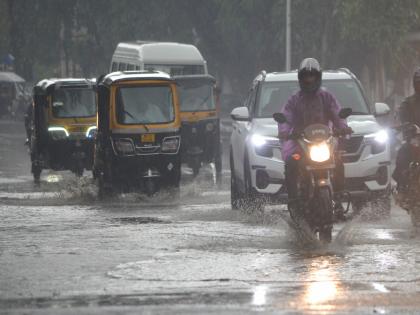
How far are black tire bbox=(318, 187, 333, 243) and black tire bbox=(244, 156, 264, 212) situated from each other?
446cm

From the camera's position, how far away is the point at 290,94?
18.5m

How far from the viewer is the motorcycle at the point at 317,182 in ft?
42.0

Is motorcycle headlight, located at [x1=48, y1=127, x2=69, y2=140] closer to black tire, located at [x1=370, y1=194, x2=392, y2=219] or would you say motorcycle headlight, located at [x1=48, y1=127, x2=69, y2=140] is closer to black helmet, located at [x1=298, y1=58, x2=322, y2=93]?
black tire, located at [x1=370, y1=194, x2=392, y2=219]

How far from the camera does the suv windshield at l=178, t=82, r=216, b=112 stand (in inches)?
1205

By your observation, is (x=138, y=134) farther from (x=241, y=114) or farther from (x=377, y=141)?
(x=377, y=141)

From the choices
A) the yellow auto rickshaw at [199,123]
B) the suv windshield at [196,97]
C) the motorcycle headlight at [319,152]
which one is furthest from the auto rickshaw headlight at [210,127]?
the motorcycle headlight at [319,152]

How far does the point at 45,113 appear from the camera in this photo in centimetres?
2917

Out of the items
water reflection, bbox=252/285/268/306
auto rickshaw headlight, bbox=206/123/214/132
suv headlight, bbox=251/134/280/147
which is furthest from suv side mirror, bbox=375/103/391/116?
auto rickshaw headlight, bbox=206/123/214/132

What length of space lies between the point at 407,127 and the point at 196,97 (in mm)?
16021

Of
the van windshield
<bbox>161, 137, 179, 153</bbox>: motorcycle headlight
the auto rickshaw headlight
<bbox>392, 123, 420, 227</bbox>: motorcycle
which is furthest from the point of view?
the van windshield

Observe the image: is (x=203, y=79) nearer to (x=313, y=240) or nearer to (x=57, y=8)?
(x=313, y=240)

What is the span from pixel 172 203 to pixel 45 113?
901 cm

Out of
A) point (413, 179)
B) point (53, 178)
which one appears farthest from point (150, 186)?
point (53, 178)

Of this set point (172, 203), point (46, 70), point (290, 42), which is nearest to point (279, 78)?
point (172, 203)
